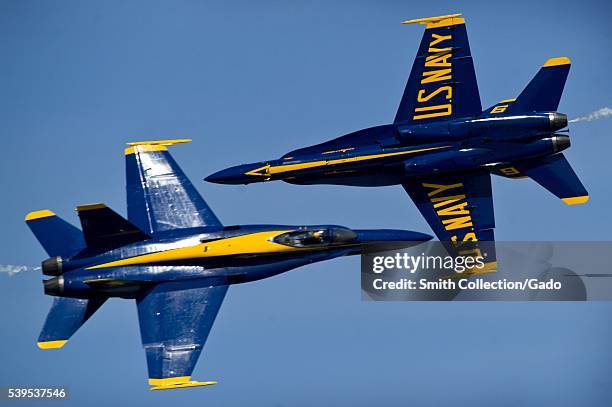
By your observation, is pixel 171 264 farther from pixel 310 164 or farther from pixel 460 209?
pixel 460 209

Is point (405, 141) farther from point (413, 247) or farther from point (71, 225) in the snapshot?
point (71, 225)

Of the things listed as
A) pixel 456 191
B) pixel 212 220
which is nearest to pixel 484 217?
pixel 456 191

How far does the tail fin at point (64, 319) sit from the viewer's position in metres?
46.0

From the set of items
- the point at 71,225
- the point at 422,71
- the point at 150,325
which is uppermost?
the point at 422,71

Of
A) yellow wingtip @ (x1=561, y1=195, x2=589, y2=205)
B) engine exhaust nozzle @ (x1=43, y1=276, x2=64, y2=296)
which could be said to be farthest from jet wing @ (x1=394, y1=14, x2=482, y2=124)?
engine exhaust nozzle @ (x1=43, y1=276, x2=64, y2=296)

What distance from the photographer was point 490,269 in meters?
46.9

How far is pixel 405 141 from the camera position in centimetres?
4700

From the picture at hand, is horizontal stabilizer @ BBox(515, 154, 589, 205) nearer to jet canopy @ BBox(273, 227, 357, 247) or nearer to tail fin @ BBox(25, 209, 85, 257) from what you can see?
jet canopy @ BBox(273, 227, 357, 247)

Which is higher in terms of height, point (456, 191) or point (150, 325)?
point (456, 191)

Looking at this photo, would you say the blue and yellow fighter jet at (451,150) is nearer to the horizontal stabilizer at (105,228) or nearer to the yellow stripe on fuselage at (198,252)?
the yellow stripe on fuselage at (198,252)

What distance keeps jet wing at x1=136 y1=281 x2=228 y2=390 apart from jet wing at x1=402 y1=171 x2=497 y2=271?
23.1 ft

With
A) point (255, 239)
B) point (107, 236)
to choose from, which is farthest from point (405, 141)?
point (107, 236)

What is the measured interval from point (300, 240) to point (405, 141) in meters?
4.64

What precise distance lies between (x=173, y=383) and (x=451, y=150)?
11.3 meters
